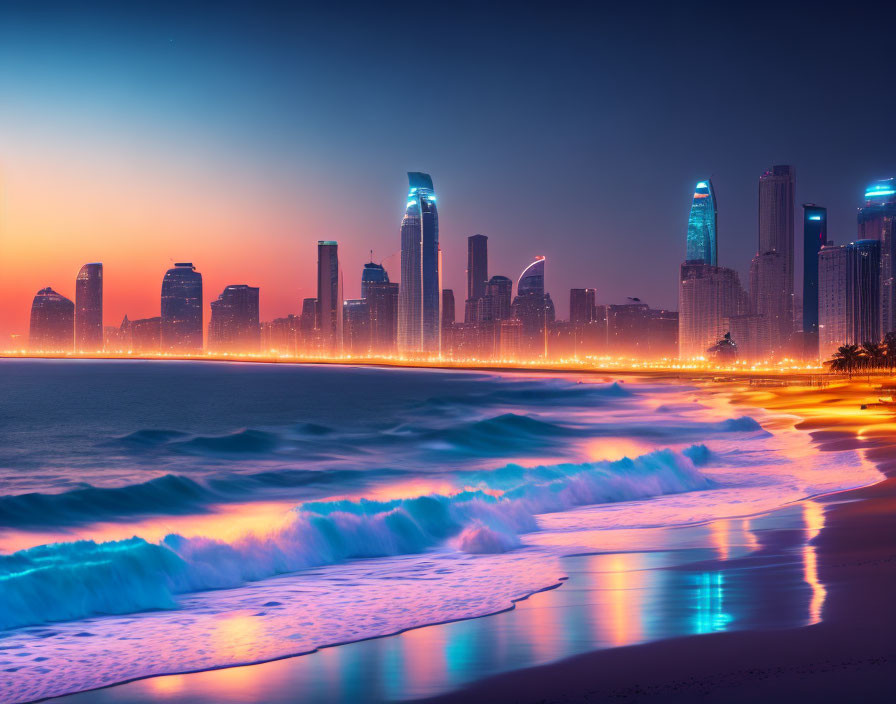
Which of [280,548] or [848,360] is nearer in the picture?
[280,548]

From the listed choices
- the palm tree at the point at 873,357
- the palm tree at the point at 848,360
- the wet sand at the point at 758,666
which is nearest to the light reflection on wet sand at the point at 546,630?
the wet sand at the point at 758,666

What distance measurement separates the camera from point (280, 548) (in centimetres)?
1501

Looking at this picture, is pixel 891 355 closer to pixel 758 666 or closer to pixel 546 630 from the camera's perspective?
pixel 546 630

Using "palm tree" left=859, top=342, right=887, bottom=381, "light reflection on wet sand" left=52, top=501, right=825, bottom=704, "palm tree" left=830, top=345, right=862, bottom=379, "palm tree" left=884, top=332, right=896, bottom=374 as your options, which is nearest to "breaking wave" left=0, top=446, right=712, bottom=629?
"light reflection on wet sand" left=52, top=501, right=825, bottom=704

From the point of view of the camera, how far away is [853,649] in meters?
7.14

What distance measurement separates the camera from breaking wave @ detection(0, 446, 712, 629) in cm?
1135

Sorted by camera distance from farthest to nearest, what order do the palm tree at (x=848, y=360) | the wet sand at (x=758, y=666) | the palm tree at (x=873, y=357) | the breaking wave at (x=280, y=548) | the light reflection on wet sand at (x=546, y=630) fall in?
1. the palm tree at (x=873, y=357)
2. the palm tree at (x=848, y=360)
3. the breaking wave at (x=280, y=548)
4. the light reflection on wet sand at (x=546, y=630)
5. the wet sand at (x=758, y=666)

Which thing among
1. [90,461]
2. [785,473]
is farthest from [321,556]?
[90,461]

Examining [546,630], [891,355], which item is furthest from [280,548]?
[891,355]

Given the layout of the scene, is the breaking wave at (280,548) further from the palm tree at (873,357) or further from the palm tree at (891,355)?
the palm tree at (891,355)

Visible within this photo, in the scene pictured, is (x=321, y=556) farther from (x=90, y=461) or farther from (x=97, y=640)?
(x=90, y=461)

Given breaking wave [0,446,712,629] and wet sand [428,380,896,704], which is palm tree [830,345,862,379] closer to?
breaking wave [0,446,712,629]

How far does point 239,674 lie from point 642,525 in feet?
34.9

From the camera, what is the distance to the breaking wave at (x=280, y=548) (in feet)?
37.2
